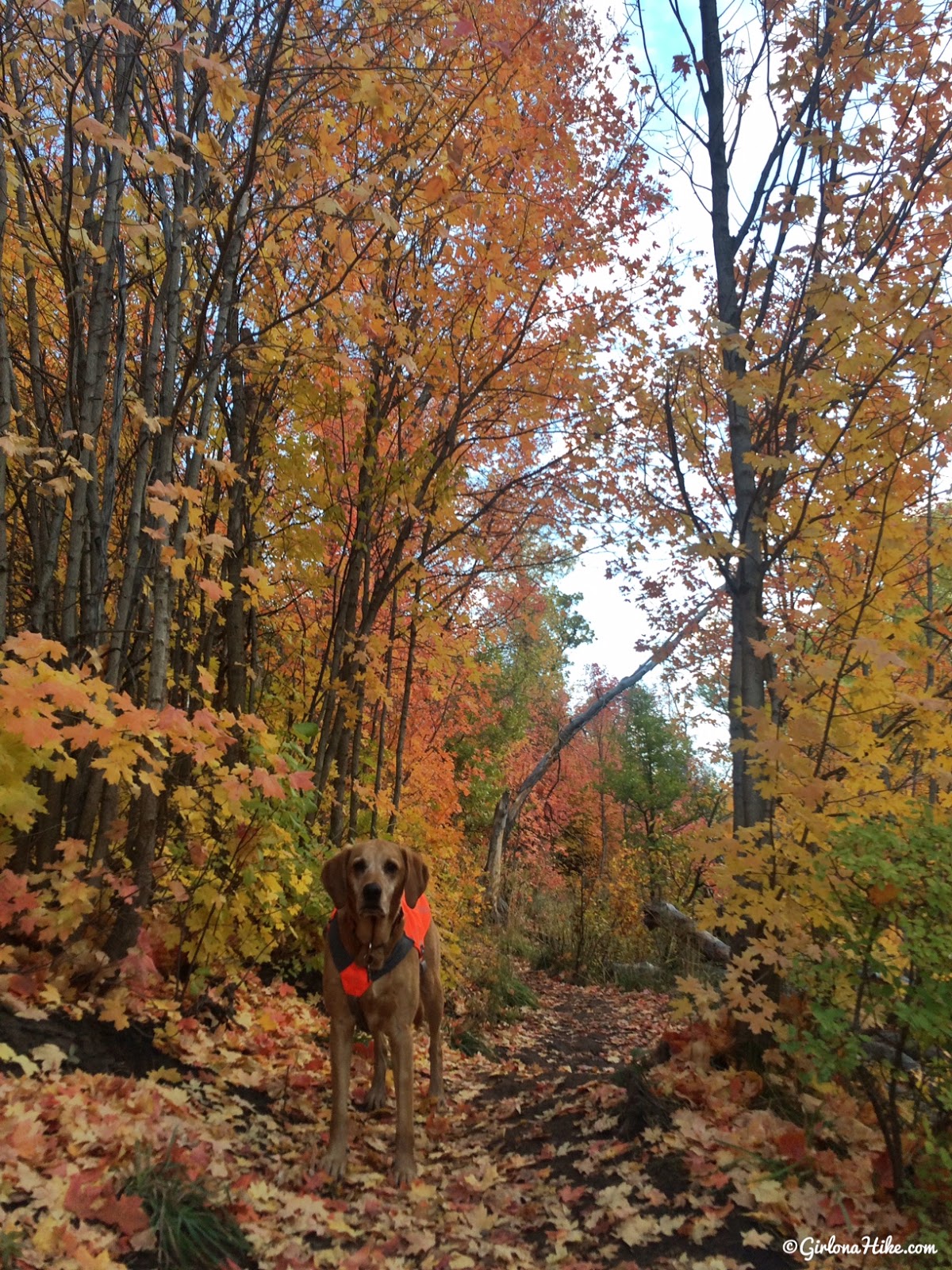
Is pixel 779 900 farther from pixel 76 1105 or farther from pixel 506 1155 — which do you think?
pixel 76 1105

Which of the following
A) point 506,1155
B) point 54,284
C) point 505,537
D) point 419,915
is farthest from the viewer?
point 505,537

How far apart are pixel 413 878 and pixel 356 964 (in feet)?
1.51

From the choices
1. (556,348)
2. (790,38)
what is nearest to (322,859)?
(556,348)

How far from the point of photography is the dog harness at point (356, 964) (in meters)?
3.45

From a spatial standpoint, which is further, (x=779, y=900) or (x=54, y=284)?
(x=54, y=284)

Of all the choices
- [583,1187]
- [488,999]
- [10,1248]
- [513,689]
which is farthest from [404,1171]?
[513,689]

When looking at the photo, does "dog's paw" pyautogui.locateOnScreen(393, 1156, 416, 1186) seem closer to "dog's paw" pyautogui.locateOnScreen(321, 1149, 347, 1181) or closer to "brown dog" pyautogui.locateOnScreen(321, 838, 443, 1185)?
"brown dog" pyautogui.locateOnScreen(321, 838, 443, 1185)

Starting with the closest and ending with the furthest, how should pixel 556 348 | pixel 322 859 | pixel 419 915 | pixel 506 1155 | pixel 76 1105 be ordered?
pixel 76 1105 < pixel 506 1155 < pixel 419 915 < pixel 322 859 < pixel 556 348

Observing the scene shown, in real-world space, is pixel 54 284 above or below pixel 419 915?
above

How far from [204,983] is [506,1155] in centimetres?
184

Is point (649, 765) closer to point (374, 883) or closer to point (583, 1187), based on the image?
point (583, 1187)

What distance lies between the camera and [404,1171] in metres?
3.39

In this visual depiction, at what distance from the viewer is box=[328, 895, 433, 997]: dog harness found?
345cm

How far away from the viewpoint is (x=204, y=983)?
4340mm
